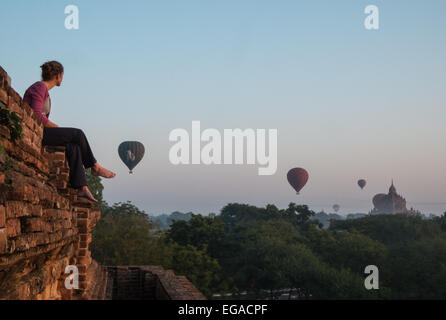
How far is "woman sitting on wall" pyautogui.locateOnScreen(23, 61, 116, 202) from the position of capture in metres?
3.96

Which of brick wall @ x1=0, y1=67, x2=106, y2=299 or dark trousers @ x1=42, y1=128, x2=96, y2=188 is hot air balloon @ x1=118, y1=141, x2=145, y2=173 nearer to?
dark trousers @ x1=42, y1=128, x2=96, y2=188

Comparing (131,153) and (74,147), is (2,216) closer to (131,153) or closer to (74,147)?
(74,147)

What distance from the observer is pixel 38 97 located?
12.9ft

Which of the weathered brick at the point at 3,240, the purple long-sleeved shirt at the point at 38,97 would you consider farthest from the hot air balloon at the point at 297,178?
the weathered brick at the point at 3,240

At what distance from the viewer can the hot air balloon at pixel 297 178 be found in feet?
134

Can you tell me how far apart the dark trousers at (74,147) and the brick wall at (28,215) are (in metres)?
0.15

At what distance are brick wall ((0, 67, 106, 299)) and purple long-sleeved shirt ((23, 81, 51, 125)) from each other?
0.49m

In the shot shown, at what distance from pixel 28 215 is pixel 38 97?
186cm

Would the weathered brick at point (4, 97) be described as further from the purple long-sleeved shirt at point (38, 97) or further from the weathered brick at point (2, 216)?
the purple long-sleeved shirt at point (38, 97)

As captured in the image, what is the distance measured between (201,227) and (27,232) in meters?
32.8

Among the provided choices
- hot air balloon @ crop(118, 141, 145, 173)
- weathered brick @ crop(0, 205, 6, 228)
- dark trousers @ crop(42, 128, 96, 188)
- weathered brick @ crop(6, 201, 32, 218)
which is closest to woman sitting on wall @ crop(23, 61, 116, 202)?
dark trousers @ crop(42, 128, 96, 188)

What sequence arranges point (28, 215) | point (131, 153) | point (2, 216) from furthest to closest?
1. point (131, 153)
2. point (28, 215)
3. point (2, 216)

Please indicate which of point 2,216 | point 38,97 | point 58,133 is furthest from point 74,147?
point 2,216
